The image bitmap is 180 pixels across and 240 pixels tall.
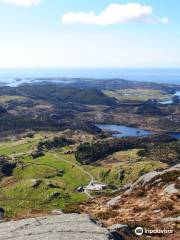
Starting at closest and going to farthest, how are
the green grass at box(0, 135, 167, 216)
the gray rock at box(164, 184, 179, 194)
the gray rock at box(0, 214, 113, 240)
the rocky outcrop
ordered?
the gray rock at box(0, 214, 113, 240)
the rocky outcrop
the gray rock at box(164, 184, 179, 194)
the green grass at box(0, 135, 167, 216)

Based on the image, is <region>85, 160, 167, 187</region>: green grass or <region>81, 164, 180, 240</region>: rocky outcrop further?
<region>85, 160, 167, 187</region>: green grass

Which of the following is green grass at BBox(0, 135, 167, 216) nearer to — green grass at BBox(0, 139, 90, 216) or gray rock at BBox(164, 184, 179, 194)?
green grass at BBox(0, 139, 90, 216)

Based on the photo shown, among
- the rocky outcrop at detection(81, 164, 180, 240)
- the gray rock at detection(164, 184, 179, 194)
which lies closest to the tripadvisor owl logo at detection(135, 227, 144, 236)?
the rocky outcrop at detection(81, 164, 180, 240)

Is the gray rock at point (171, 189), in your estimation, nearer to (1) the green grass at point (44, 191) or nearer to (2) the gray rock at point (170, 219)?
(2) the gray rock at point (170, 219)

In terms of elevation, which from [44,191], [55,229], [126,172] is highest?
[55,229]

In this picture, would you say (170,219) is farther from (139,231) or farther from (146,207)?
(146,207)

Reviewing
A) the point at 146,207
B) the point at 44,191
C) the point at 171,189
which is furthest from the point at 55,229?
the point at 44,191

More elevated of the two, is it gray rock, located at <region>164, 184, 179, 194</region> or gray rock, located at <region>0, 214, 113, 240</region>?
gray rock, located at <region>0, 214, 113, 240</region>

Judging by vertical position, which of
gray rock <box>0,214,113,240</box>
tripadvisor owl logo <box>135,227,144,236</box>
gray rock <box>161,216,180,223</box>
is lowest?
gray rock <box>161,216,180,223</box>

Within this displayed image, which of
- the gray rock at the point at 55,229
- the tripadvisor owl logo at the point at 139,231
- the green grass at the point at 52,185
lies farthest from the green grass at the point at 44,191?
the tripadvisor owl logo at the point at 139,231
